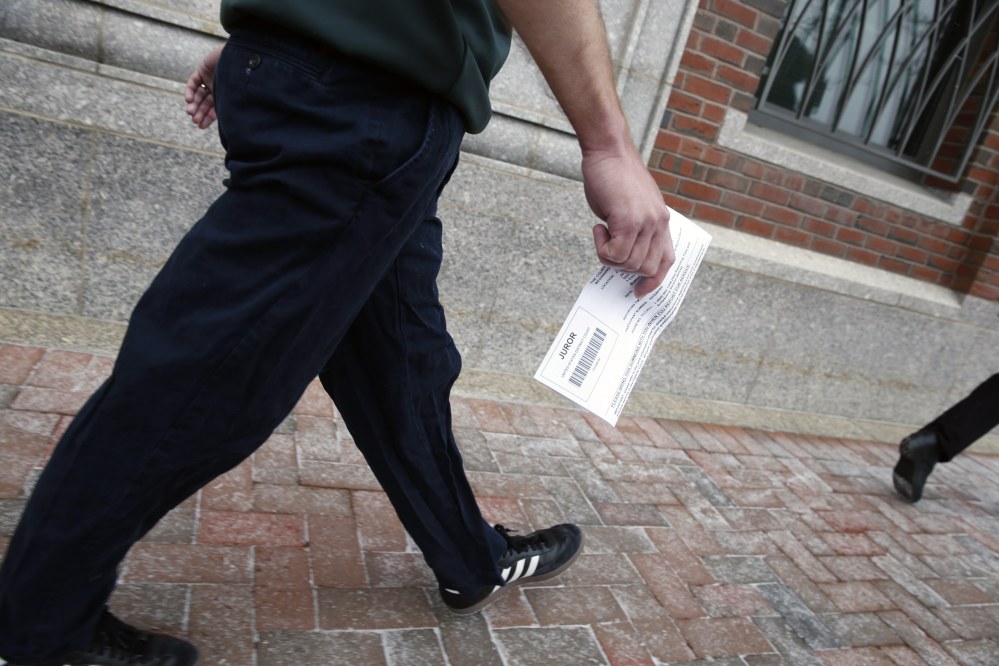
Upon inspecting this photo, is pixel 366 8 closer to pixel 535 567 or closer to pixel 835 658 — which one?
pixel 535 567

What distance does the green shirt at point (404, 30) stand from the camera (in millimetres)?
1079

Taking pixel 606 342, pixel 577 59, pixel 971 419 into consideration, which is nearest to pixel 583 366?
pixel 606 342

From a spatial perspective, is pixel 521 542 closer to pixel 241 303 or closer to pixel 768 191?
pixel 241 303

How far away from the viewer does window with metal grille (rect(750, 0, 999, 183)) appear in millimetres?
4109

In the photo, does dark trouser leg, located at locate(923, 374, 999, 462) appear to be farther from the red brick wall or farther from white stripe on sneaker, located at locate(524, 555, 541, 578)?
white stripe on sneaker, located at locate(524, 555, 541, 578)

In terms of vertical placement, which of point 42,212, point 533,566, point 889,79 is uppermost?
point 889,79

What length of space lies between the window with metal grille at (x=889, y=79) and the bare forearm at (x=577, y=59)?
3179 millimetres

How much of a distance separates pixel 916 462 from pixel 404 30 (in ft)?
10.7

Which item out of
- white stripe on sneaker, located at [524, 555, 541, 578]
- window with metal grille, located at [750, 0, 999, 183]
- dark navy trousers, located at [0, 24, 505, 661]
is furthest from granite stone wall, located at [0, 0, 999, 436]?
dark navy trousers, located at [0, 24, 505, 661]

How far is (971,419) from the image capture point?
342cm

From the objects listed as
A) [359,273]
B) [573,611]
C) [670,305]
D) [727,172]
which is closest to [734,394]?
[727,172]

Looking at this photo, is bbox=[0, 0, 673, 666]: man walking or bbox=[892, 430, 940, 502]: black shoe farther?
bbox=[892, 430, 940, 502]: black shoe

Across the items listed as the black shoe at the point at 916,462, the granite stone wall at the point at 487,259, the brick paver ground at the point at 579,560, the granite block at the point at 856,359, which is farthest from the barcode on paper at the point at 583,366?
the granite block at the point at 856,359

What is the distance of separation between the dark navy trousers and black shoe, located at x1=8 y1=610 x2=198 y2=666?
8 cm
